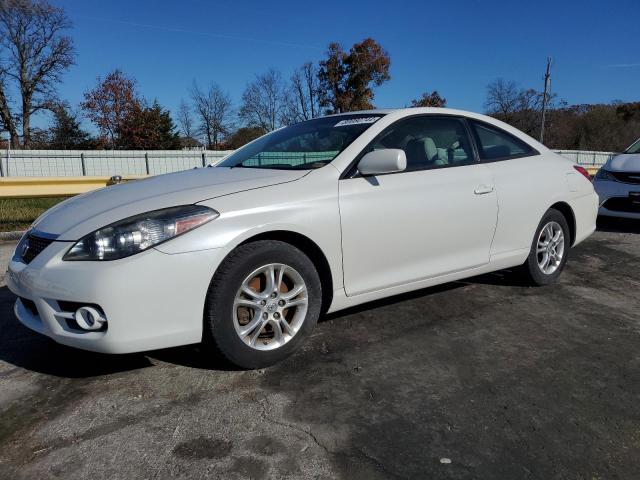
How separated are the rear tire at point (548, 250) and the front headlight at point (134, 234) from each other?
2.94 metres

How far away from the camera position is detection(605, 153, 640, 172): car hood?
698 centimetres

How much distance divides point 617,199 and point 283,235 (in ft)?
20.4

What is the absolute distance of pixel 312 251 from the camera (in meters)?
2.97

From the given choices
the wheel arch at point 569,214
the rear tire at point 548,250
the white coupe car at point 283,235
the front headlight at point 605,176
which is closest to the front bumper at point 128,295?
the white coupe car at point 283,235

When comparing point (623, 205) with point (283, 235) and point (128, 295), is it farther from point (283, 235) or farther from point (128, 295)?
point (128, 295)

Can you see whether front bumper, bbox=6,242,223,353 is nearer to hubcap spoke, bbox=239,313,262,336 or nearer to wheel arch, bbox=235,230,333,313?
hubcap spoke, bbox=239,313,262,336

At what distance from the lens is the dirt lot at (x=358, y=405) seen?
2004 millimetres

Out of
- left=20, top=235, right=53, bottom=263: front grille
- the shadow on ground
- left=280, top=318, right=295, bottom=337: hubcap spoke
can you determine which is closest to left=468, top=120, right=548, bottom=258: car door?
left=280, top=318, right=295, bottom=337: hubcap spoke

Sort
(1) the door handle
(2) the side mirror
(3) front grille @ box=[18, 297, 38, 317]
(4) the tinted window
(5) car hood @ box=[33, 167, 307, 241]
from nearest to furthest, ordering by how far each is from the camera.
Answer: (5) car hood @ box=[33, 167, 307, 241], (3) front grille @ box=[18, 297, 38, 317], (2) the side mirror, (4) the tinted window, (1) the door handle

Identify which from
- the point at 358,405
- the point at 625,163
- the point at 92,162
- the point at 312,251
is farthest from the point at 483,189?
the point at 92,162

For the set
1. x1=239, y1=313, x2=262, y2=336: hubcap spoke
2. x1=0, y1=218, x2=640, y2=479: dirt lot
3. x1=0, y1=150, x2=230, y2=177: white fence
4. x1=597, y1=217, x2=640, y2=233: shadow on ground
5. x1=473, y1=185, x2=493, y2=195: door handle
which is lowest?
x1=0, y1=218, x2=640, y2=479: dirt lot

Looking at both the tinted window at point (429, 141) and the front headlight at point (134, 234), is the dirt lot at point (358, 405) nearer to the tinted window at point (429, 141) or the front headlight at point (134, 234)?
the front headlight at point (134, 234)

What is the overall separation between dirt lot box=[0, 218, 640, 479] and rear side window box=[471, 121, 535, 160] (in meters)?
1.28

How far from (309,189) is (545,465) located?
1.79 metres
